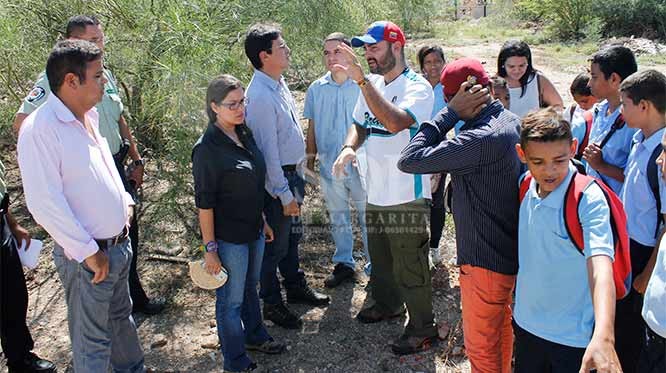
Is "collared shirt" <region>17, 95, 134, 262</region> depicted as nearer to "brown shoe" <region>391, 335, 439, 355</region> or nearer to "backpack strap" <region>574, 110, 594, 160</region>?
"brown shoe" <region>391, 335, 439, 355</region>

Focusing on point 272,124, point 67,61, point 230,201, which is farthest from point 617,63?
point 67,61

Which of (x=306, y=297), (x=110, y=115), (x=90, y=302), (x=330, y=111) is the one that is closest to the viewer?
(x=90, y=302)

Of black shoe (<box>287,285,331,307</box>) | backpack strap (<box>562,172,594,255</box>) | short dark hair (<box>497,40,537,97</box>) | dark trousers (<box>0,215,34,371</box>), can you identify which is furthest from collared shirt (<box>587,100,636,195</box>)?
dark trousers (<box>0,215,34,371</box>)

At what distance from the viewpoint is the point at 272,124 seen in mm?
3590

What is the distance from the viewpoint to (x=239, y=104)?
3137 mm

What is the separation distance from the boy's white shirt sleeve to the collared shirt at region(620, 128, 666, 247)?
590 mm

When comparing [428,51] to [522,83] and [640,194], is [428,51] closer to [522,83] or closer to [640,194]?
[522,83]

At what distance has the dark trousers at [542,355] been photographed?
2.23m

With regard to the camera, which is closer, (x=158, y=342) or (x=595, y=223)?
(x=595, y=223)

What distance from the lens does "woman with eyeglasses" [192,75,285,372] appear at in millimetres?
3076

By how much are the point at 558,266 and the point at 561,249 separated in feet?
0.24

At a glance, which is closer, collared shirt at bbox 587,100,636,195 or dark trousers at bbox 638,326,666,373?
dark trousers at bbox 638,326,666,373

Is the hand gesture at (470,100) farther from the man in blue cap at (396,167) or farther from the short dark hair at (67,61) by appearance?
the short dark hair at (67,61)

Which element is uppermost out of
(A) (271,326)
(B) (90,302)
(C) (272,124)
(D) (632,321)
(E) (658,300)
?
(C) (272,124)
